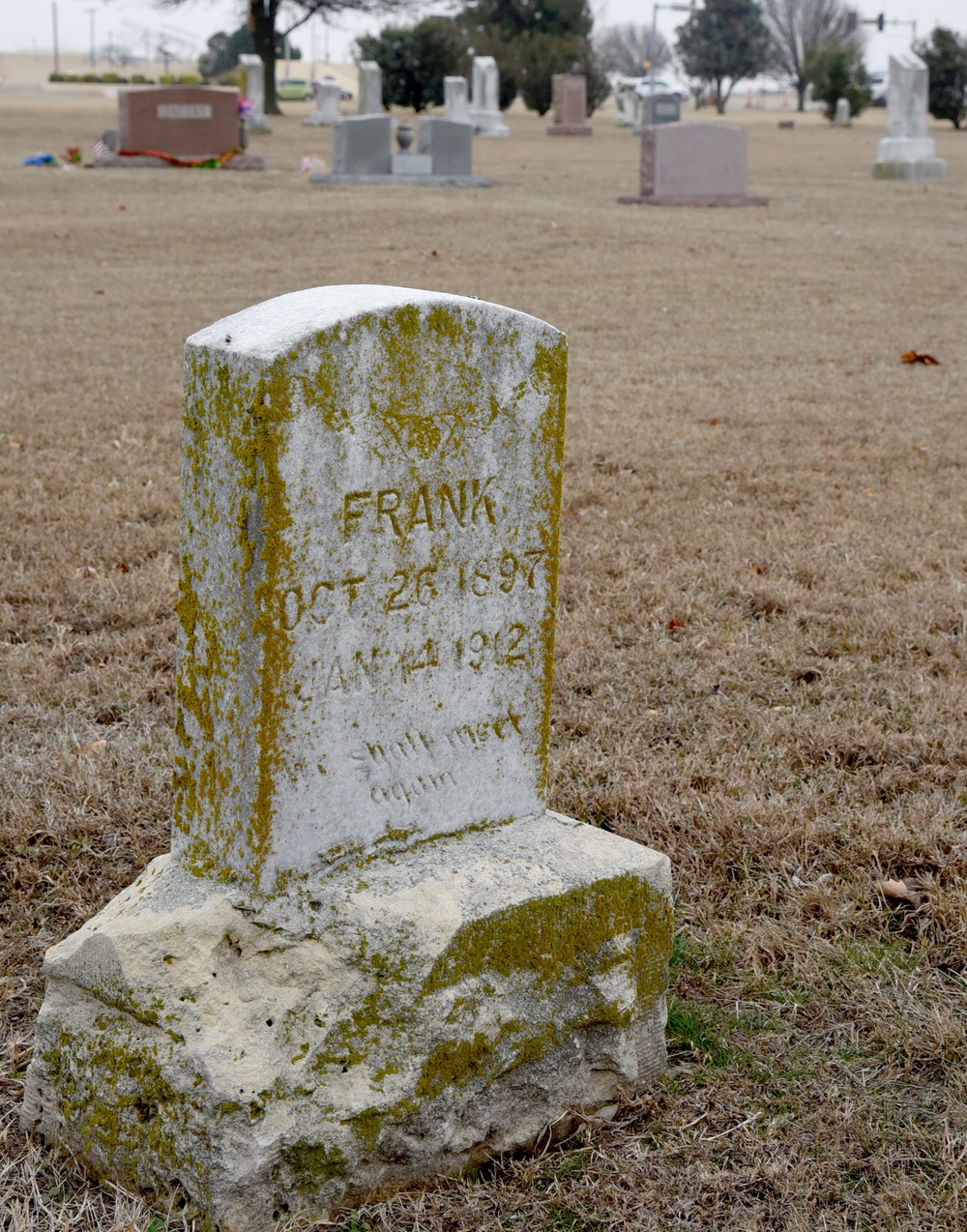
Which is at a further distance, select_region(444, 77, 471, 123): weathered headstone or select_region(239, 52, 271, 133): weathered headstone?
select_region(239, 52, 271, 133): weathered headstone

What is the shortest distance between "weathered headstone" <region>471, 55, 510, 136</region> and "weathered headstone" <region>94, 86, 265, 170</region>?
45.2ft

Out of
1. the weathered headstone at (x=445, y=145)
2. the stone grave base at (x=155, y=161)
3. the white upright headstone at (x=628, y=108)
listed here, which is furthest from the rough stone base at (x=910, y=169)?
the white upright headstone at (x=628, y=108)

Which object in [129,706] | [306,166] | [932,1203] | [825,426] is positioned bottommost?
[932,1203]

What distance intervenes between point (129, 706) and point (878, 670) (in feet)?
8.03

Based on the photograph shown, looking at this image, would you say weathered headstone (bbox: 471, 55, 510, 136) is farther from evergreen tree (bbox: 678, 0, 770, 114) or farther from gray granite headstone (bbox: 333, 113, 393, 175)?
evergreen tree (bbox: 678, 0, 770, 114)

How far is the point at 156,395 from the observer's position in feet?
27.7

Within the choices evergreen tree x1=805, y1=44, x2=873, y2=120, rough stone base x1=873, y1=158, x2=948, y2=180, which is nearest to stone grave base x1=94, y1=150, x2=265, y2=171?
rough stone base x1=873, y1=158, x2=948, y2=180

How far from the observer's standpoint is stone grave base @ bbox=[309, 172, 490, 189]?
859 inches

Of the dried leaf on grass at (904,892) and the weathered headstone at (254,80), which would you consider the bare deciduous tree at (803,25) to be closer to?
→ the weathered headstone at (254,80)

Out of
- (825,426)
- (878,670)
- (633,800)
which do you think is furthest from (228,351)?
(825,426)

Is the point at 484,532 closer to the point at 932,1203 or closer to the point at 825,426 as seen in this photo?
the point at 932,1203

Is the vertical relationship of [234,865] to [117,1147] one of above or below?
above

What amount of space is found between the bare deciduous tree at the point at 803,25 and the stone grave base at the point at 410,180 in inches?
2736

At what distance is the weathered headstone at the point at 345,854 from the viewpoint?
2.24 metres
